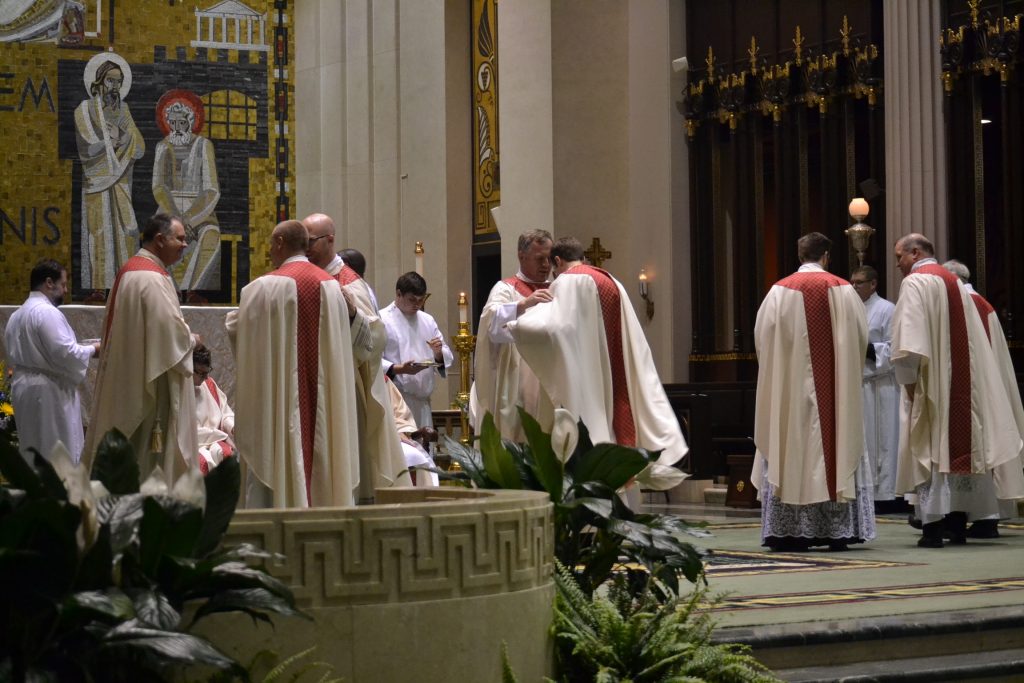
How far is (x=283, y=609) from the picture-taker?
340 centimetres

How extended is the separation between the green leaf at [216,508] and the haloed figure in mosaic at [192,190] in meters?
11.9

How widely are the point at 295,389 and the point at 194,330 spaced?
4.04 metres

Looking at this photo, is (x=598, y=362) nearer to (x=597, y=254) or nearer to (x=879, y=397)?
(x=879, y=397)

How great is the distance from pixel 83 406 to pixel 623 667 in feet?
21.4

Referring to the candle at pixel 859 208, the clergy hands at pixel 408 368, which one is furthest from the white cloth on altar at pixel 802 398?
the candle at pixel 859 208

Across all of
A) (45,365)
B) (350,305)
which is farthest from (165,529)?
(45,365)

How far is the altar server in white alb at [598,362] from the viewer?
8.44m

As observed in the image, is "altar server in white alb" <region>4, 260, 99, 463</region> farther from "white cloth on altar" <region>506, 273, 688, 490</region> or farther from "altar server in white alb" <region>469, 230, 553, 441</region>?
"white cloth on altar" <region>506, 273, 688, 490</region>

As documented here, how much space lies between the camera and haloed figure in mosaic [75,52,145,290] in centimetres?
1495

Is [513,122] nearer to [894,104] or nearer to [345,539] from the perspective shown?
[894,104]

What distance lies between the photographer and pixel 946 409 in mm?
9633

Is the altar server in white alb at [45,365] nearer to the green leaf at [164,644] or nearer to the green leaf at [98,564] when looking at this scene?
the green leaf at [98,564]

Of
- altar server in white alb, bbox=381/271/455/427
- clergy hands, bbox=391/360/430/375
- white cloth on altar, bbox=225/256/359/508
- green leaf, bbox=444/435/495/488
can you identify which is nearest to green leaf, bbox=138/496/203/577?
green leaf, bbox=444/435/495/488

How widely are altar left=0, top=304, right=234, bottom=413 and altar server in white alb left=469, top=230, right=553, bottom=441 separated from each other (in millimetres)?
2013
